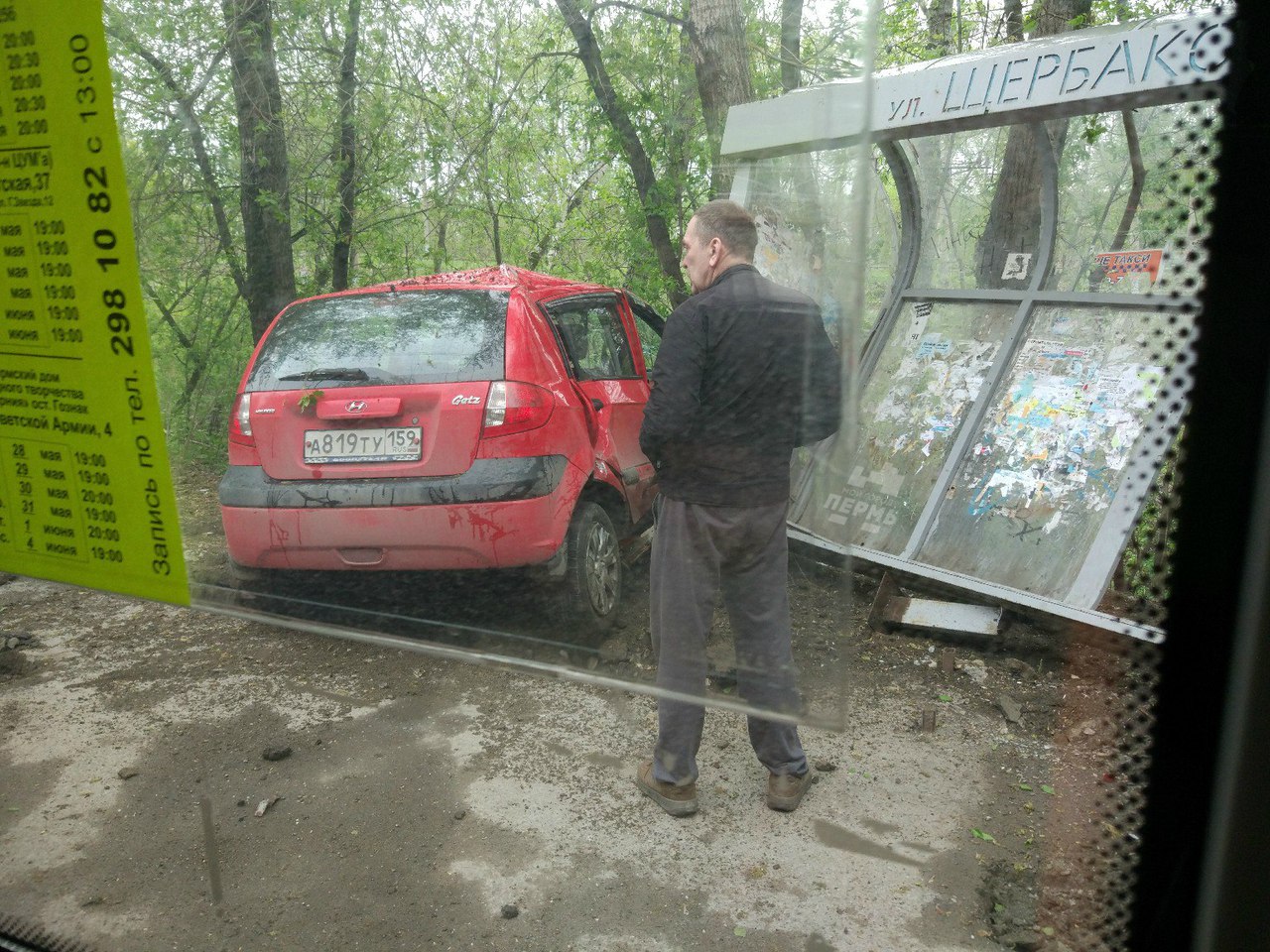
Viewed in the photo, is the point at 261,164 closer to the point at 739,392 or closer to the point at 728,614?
the point at 739,392

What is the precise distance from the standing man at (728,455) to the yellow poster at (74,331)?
96 cm

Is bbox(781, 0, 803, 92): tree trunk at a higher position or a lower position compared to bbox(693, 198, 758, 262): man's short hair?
higher

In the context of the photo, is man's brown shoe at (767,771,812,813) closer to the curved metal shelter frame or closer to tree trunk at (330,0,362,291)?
the curved metal shelter frame

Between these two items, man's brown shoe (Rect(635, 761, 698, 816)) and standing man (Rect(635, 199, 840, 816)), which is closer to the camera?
standing man (Rect(635, 199, 840, 816))

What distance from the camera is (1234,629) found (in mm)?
784

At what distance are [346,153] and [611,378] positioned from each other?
1407 millimetres

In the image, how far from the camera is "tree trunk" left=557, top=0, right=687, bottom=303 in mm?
1784

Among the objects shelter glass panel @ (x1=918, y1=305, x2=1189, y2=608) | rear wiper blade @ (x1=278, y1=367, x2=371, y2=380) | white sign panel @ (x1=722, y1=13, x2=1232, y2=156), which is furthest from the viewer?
shelter glass panel @ (x1=918, y1=305, x2=1189, y2=608)

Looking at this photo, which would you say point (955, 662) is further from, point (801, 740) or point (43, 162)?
point (43, 162)

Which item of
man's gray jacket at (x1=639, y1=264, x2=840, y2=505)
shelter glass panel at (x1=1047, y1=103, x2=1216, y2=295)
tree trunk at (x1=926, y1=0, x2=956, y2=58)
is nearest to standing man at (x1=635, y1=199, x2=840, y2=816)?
man's gray jacket at (x1=639, y1=264, x2=840, y2=505)

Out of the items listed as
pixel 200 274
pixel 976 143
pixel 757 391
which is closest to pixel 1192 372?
pixel 757 391

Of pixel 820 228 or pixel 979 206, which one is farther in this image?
pixel 979 206

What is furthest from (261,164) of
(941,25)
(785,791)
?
(941,25)

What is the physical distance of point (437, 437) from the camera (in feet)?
8.50
